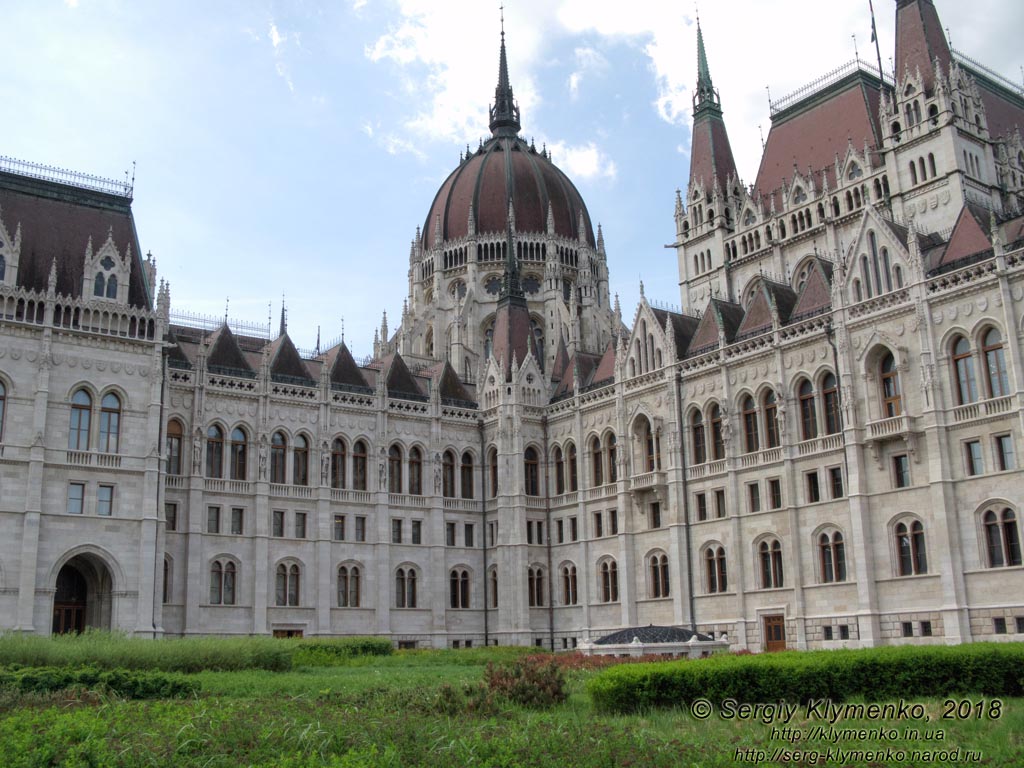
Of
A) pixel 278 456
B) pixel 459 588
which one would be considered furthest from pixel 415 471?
pixel 278 456

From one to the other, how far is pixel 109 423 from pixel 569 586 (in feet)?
83.5

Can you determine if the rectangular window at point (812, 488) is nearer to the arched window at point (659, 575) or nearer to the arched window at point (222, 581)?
the arched window at point (659, 575)

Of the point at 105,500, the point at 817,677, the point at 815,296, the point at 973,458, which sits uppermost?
the point at 815,296

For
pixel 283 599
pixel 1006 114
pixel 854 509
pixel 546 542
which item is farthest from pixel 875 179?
pixel 283 599

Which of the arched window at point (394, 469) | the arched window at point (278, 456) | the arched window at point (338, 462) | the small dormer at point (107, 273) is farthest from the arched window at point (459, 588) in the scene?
the small dormer at point (107, 273)

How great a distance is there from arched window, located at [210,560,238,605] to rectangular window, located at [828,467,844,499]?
28027mm

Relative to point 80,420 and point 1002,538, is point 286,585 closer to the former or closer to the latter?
point 80,420

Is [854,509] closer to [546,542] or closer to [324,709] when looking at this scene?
[546,542]

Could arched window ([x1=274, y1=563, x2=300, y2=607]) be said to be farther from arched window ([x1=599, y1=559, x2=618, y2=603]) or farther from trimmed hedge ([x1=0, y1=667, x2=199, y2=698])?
trimmed hedge ([x1=0, y1=667, x2=199, y2=698])

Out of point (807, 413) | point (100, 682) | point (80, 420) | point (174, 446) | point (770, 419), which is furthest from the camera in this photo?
point (174, 446)

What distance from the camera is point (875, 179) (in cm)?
5509

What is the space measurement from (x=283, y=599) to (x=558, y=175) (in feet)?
167

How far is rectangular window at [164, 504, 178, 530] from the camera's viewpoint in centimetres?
4954

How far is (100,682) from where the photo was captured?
22.9 metres
